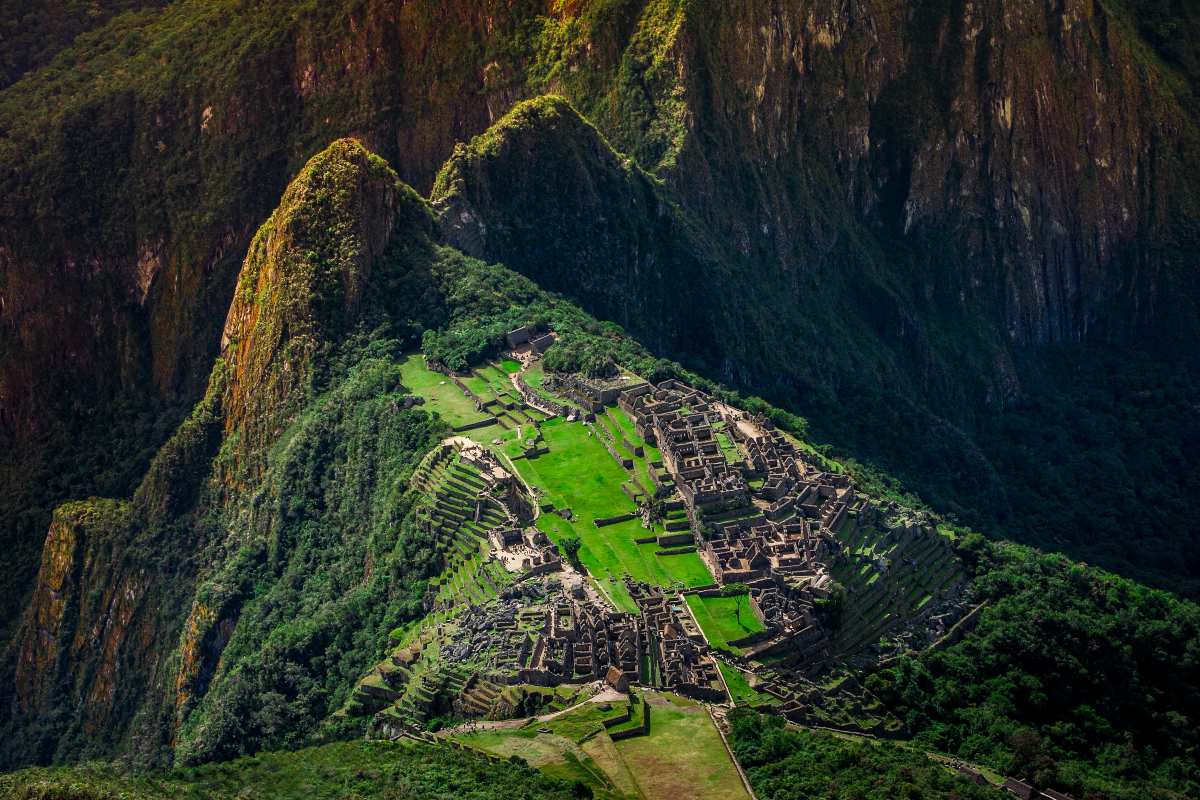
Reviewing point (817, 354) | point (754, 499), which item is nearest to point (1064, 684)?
point (754, 499)

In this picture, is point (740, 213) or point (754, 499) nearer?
point (754, 499)

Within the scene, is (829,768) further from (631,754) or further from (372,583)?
(372,583)

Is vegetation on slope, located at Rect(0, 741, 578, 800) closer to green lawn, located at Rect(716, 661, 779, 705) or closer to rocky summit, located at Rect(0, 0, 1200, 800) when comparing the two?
rocky summit, located at Rect(0, 0, 1200, 800)

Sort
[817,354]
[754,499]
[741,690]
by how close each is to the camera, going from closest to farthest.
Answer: [741,690] < [754,499] < [817,354]

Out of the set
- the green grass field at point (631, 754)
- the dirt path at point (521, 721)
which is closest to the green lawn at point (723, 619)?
the green grass field at point (631, 754)

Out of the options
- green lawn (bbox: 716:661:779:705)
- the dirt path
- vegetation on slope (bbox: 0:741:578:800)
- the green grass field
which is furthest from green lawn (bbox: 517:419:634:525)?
vegetation on slope (bbox: 0:741:578:800)

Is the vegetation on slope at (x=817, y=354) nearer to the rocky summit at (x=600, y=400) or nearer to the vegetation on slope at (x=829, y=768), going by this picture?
the rocky summit at (x=600, y=400)
